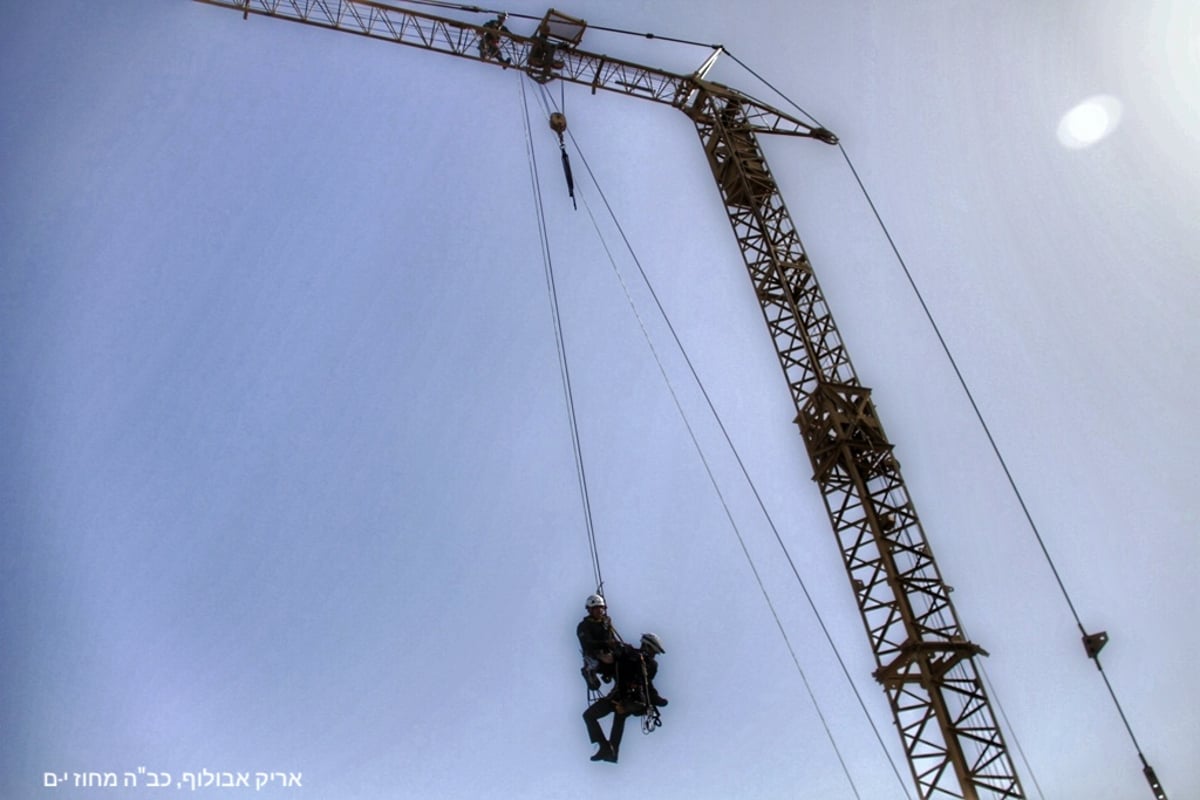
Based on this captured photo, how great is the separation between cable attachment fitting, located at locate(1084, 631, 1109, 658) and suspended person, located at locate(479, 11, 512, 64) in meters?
23.9

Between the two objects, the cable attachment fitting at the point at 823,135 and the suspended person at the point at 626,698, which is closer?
the suspended person at the point at 626,698

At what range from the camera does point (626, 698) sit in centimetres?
1180

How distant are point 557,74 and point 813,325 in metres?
13.4

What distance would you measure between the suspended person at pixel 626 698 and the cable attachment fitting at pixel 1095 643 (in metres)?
9.54

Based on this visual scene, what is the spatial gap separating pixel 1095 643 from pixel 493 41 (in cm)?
2445

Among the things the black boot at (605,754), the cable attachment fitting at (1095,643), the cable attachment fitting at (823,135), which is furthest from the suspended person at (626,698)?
the cable attachment fitting at (823,135)

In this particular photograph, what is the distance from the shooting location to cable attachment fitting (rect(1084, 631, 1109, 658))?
14258 mm

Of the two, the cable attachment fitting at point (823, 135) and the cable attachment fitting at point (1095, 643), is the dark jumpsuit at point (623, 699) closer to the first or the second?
the cable attachment fitting at point (1095, 643)

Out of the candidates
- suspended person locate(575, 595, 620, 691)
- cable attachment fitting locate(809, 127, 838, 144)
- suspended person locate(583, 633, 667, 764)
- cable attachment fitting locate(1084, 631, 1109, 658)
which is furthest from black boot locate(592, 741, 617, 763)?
cable attachment fitting locate(809, 127, 838, 144)

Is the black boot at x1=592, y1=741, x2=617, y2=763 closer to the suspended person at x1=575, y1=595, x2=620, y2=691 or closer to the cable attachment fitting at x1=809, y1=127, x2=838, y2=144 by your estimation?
the suspended person at x1=575, y1=595, x2=620, y2=691

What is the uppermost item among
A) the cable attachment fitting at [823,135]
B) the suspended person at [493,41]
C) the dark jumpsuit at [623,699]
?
the suspended person at [493,41]

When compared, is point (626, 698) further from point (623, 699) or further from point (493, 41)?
point (493, 41)

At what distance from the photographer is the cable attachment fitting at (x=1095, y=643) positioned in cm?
1426

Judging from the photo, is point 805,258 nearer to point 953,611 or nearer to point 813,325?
point 813,325
